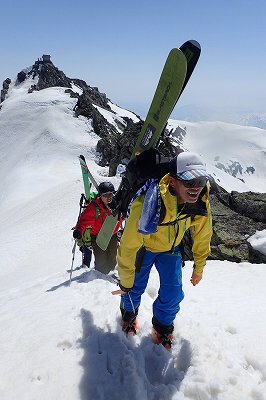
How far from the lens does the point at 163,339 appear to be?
4.96m

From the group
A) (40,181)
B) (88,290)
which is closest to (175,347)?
(88,290)

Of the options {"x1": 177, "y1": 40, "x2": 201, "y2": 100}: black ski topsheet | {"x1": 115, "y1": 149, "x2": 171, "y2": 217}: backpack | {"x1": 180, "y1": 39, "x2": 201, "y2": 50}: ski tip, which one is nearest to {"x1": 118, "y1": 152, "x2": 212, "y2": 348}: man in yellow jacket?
{"x1": 115, "y1": 149, "x2": 171, "y2": 217}: backpack

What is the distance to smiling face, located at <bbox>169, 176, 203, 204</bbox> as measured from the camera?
427 centimetres

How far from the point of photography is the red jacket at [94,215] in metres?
8.41

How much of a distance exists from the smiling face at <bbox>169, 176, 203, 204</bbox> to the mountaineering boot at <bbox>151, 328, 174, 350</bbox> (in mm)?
1925

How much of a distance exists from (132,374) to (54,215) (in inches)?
739

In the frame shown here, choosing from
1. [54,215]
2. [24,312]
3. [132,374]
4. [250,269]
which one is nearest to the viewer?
[132,374]

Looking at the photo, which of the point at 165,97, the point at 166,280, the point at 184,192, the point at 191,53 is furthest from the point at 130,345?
the point at 191,53

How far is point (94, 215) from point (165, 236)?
4121 mm

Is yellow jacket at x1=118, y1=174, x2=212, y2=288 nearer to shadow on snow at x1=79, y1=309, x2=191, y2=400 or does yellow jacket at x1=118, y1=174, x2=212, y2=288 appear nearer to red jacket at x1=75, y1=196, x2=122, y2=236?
shadow on snow at x1=79, y1=309, x2=191, y2=400

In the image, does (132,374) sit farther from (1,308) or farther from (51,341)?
(1,308)

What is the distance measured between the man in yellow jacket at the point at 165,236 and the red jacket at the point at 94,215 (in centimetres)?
341

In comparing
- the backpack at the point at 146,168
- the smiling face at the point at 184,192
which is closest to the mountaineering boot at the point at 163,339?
the smiling face at the point at 184,192

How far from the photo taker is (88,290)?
6652 millimetres
